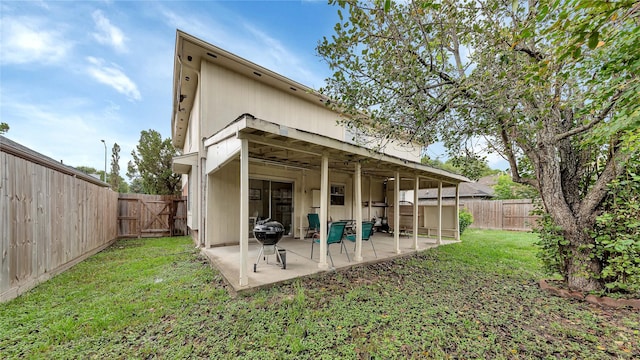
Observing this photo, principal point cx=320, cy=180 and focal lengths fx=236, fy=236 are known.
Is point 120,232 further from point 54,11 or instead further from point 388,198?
point 388,198

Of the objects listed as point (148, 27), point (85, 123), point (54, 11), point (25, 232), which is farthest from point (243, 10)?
point (85, 123)

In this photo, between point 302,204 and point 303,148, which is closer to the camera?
point 303,148

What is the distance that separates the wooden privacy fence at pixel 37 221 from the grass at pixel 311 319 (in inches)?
15.0

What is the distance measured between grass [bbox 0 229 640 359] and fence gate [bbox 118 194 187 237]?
575cm

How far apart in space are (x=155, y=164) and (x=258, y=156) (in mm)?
11317

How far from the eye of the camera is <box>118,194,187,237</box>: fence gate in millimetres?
9641

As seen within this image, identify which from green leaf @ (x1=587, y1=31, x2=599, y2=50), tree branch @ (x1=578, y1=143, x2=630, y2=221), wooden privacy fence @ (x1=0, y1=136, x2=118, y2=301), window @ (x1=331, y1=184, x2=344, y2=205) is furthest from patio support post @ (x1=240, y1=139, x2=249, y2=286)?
window @ (x1=331, y1=184, x2=344, y2=205)

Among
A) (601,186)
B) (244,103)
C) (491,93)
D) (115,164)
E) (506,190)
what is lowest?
(506,190)

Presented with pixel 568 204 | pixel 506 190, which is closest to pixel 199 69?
pixel 568 204

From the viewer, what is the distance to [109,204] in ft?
26.2

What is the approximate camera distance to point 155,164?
14.5 meters

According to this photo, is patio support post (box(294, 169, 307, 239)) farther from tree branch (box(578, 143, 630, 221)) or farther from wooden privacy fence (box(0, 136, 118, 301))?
tree branch (box(578, 143, 630, 221))

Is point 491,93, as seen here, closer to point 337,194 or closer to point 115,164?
point 337,194

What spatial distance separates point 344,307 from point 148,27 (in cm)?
1052
